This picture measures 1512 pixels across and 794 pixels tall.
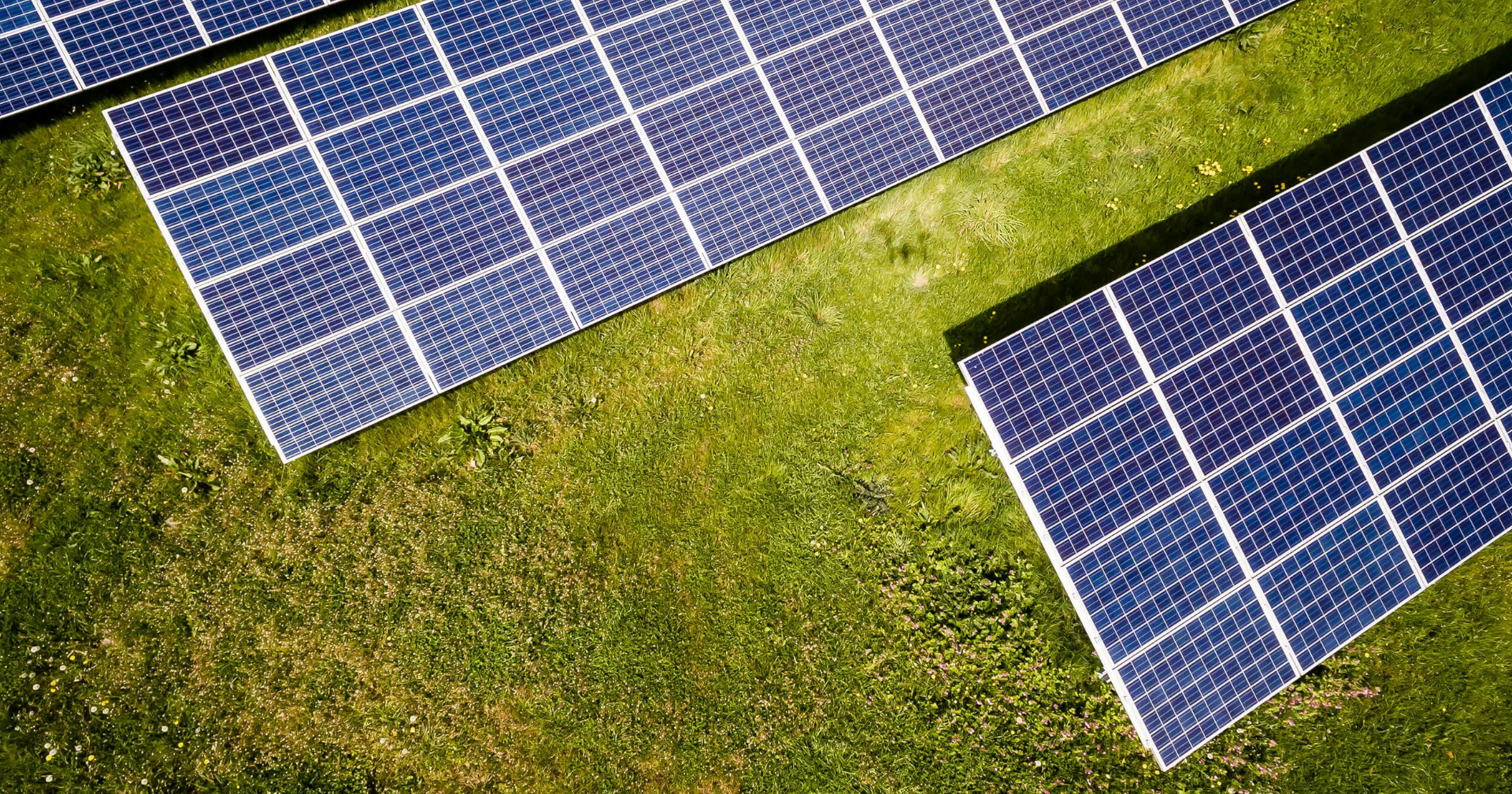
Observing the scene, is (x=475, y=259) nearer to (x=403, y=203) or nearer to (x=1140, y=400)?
(x=403, y=203)

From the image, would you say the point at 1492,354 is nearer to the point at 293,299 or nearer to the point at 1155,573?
the point at 1155,573

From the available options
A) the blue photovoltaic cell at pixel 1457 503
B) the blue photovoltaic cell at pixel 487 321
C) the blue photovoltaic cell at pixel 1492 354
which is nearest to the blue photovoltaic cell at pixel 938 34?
the blue photovoltaic cell at pixel 487 321

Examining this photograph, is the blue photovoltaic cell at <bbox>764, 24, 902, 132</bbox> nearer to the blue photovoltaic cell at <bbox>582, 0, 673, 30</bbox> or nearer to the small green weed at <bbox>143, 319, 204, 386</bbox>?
the blue photovoltaic cell at <bbox>582, 0, 673, 30</bbox>

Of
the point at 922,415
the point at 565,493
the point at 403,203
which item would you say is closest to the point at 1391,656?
the point at 922,415

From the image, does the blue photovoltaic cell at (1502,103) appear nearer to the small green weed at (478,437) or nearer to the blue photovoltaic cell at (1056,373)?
the blue photovoltaic cell at (1056,373)

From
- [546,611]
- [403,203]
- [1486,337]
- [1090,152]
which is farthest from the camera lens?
[1090,152]

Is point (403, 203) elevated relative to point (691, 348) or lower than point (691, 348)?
elevated
